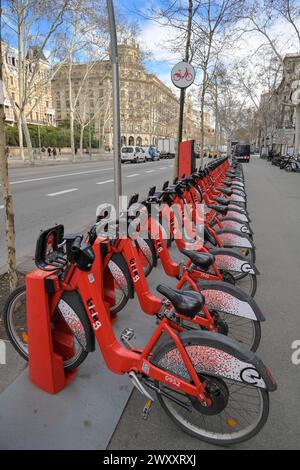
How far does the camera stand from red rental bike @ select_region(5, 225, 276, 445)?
1886 mm

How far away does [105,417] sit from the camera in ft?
6.95

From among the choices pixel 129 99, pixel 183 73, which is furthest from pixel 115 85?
pixel 129 99

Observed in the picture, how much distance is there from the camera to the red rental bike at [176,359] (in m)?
1.89

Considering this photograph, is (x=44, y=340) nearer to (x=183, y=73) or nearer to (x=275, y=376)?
(x=275, y=376)

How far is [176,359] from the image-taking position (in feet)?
6.35

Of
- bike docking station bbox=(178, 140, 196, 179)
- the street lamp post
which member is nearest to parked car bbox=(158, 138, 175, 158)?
bike docking station bbox=(178, 140, 196, 179)

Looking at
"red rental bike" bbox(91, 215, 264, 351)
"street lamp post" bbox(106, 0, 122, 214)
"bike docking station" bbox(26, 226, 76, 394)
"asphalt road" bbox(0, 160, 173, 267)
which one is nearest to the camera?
"bike docking station" bbox(26, 226, 76, 394)

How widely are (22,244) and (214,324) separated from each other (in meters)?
4.16

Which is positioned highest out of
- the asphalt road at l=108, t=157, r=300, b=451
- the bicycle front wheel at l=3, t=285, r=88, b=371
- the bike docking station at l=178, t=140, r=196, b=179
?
the bike docking station at l=178, t=140, r=196, b=179

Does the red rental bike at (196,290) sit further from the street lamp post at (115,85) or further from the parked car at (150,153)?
the parked car at (150,153)

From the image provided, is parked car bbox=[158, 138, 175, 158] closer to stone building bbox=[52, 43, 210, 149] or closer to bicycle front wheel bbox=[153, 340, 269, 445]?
stone building bbox=[52, 43, 210, 149]

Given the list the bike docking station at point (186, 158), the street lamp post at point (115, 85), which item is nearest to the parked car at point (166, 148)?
the bike docking station at point (186, 158)

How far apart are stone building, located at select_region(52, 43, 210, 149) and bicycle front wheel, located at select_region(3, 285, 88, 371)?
21.9 m
